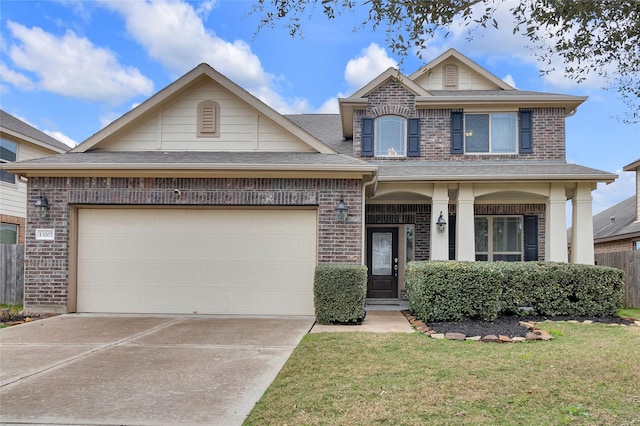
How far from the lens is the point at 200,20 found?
912 cm

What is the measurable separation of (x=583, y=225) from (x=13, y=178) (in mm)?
17901

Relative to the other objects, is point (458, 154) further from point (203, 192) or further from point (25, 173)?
point (25, 173)

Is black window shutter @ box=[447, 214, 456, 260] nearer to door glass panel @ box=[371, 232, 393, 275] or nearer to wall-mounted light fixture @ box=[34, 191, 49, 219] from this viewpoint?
door glass panel @ box=[371, 232, 393, 275]

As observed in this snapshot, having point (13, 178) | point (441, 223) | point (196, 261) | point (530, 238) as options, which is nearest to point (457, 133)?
point (441, 223)

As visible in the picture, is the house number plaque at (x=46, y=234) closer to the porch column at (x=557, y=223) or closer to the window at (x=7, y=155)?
the window at (x=7, y=155)

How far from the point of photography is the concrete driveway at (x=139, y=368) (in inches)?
165

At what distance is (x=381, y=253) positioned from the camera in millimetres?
13742

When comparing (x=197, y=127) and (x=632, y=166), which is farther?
(x=632, y=166)

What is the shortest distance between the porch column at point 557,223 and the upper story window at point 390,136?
159 inches

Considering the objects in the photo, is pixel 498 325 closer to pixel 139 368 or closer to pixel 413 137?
pixel 139 368

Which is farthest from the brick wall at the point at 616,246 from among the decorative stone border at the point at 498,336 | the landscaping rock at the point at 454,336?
the landscaping rock at the point at 454,336

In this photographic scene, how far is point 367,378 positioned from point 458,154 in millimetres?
9722

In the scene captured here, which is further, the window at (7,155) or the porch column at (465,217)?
the window at (7,155)

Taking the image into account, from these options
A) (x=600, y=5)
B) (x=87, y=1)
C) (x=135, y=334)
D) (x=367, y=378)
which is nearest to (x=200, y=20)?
(x=87, y=1)
